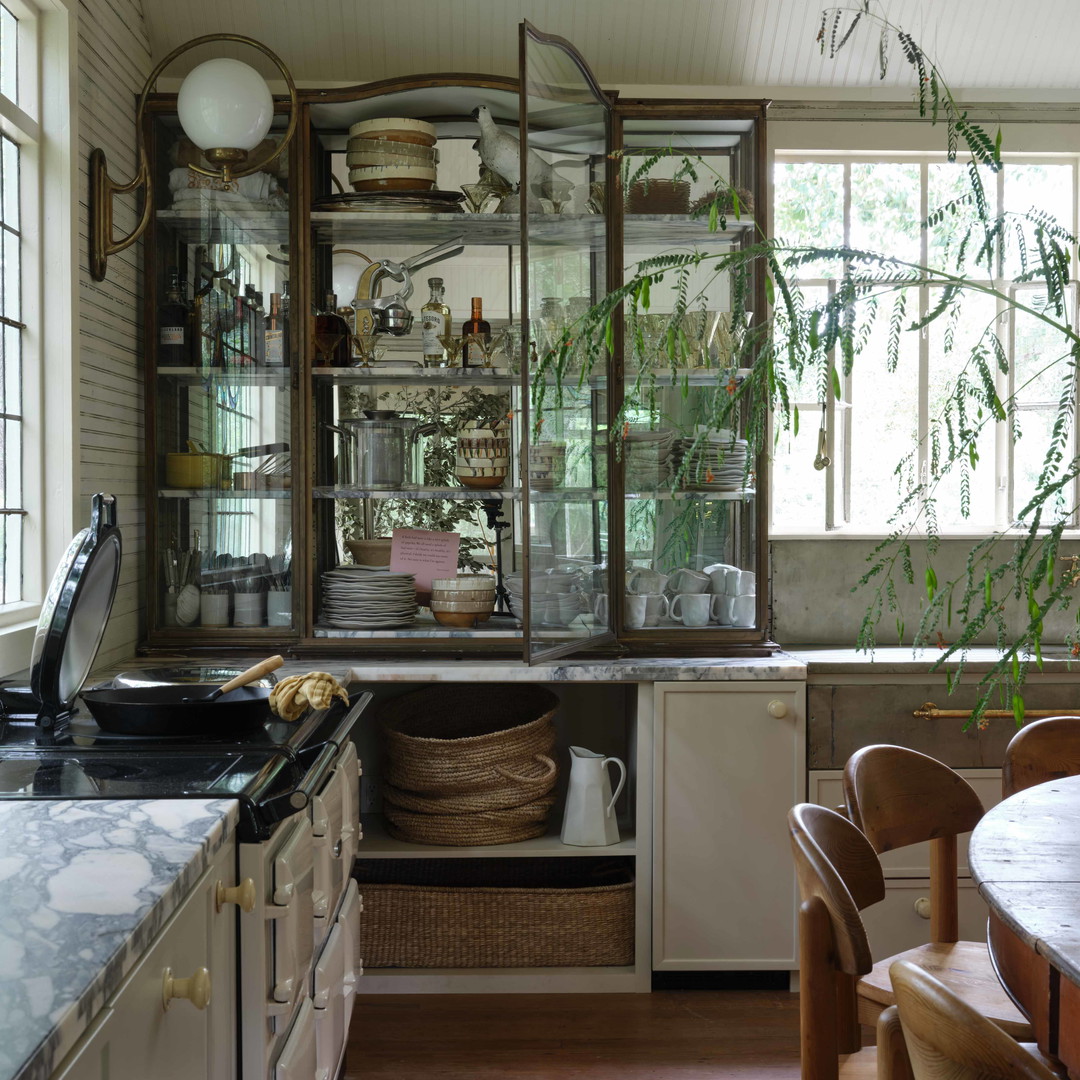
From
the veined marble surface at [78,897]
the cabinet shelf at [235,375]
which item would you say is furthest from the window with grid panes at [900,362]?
the veined marble surface at [78,897]

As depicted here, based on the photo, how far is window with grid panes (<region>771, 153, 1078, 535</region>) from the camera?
3645 millimetres

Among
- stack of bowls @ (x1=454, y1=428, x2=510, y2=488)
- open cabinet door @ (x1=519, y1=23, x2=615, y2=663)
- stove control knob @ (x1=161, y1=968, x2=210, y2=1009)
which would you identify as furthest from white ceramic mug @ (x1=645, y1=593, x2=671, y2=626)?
stove control knob @ (x1=161, y1=968, x2=210, y2=1009)

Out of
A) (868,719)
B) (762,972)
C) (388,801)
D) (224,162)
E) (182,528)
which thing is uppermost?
(224,162)

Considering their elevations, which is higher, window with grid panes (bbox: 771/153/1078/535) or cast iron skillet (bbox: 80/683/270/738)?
window with grid panes (bbox: 771/153/1078/535)

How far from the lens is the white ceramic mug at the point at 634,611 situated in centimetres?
320

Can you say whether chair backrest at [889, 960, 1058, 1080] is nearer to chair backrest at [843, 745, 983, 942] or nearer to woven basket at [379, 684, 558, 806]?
chair backrest at [843, 745, 983, 942]

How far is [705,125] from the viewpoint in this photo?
3244 mm

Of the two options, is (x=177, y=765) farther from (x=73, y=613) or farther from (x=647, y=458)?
(x=647, y=458)

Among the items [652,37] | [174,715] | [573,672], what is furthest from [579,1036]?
[652,37]

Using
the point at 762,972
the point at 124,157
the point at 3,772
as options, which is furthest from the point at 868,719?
the point at 124,157

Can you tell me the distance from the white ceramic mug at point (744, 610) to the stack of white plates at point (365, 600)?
37.5 inches

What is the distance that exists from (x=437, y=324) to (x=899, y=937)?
2.17 metres

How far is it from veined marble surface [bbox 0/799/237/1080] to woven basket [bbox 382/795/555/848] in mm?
1645

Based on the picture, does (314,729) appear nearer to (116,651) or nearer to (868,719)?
(116,651)
